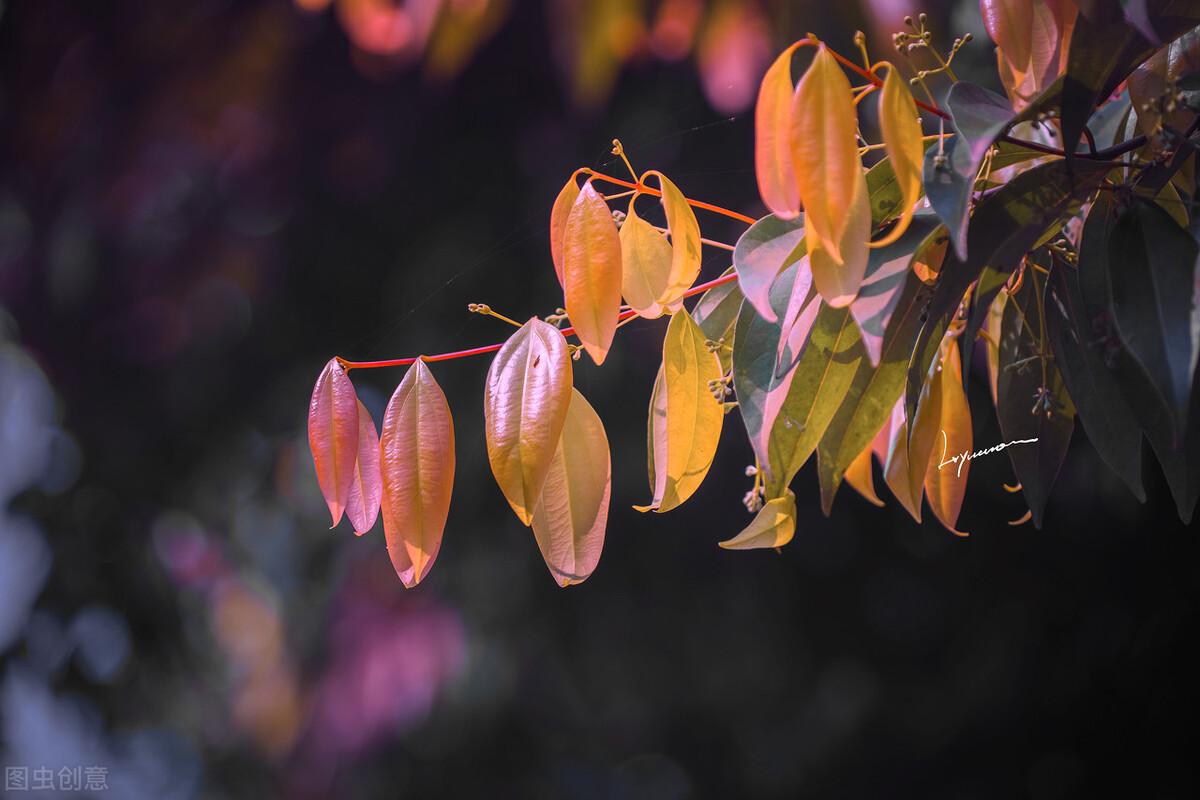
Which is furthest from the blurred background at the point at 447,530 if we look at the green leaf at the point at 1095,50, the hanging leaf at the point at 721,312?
the green leaf at the point at 1095,50

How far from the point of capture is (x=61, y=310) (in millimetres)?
890

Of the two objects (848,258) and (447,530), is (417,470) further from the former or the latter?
(447,530)

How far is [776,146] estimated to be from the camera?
0.22m

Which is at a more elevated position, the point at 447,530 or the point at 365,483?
the point at 365,483

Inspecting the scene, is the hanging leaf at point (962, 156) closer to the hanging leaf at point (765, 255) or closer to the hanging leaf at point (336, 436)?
the hanging leaf at point (765, 255)

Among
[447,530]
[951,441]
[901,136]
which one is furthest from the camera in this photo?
[447,530]

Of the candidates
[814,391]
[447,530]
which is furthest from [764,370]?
[447,530]

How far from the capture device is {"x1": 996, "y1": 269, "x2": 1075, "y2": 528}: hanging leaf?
0.31 m

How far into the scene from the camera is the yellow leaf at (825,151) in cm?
21

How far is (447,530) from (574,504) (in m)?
0.61

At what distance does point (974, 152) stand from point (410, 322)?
623 mm

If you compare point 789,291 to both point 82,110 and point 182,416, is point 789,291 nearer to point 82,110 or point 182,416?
point 182,416

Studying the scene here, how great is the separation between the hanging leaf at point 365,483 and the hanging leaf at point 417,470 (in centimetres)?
2

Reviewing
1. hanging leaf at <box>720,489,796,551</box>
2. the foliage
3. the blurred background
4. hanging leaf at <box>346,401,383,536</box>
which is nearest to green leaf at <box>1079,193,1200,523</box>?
the foliage
